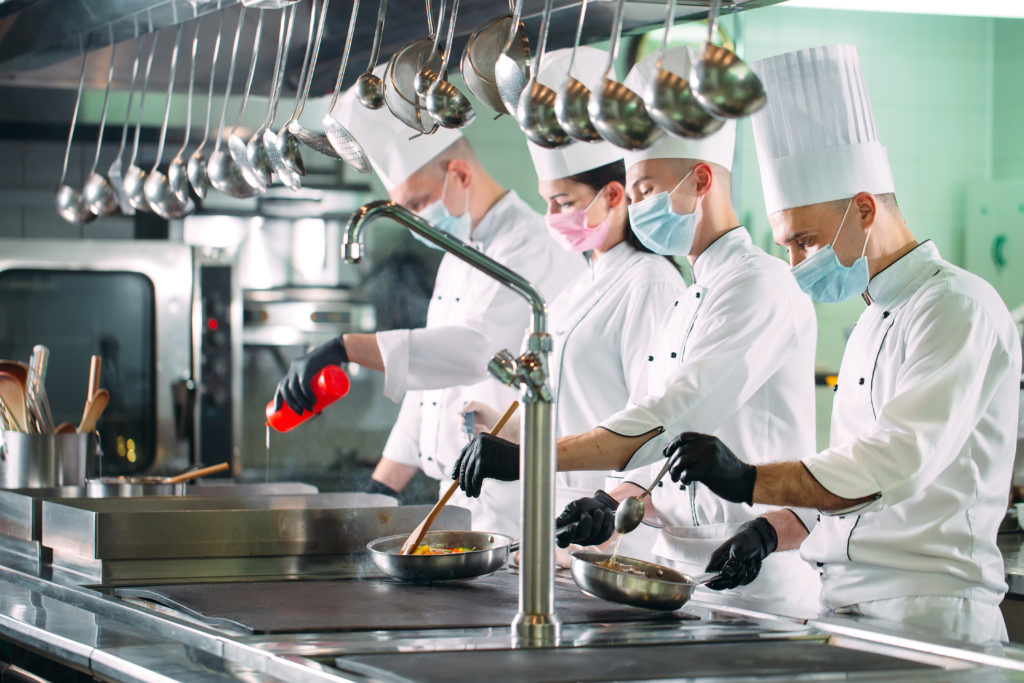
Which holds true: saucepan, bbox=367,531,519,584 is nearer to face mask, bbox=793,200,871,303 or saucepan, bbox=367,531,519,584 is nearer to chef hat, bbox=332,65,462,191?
face mask, bbox=793,200,871,303

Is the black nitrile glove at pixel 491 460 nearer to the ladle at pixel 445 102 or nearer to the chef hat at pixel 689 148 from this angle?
the ladle at pixel 445 102

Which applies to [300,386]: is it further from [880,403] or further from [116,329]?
[116,329]

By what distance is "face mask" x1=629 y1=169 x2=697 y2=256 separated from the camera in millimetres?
2275

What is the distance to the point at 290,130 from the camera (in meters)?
2.53

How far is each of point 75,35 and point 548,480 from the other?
97.9 inches

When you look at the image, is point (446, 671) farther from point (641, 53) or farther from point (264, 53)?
point (641, 53)

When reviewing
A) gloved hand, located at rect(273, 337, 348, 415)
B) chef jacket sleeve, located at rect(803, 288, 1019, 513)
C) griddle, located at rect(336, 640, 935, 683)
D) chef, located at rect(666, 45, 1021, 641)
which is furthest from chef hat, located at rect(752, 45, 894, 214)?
gloved hand, located at rect(273, 337, 348, 415)

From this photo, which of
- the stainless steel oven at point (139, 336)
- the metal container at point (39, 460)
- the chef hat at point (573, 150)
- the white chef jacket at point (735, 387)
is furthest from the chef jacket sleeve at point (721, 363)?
the stainless steel oven at point (139, 336)

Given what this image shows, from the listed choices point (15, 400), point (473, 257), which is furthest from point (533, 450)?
point (15, 400)

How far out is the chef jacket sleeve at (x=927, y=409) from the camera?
1.75 metres

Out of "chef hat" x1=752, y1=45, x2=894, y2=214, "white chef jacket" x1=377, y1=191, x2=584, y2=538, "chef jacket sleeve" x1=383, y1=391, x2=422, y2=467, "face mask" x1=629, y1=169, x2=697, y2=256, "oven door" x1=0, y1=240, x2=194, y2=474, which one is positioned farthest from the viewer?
"oven door" x1=0, y1=240, x2=194, y2=474

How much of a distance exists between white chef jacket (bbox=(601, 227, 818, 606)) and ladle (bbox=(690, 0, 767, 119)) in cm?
81

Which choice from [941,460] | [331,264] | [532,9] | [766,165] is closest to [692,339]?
[766,165]

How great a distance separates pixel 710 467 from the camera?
167 centimetres
